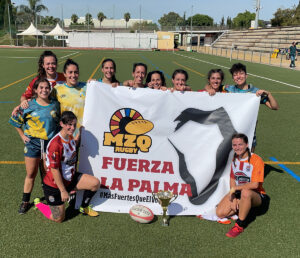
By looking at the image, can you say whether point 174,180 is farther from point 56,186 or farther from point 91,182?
point 56,186

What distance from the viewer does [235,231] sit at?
11.3 ft

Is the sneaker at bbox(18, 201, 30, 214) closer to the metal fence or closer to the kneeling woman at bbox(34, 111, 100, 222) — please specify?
the kneeling woman at bbox(34, 111, 100, 222)

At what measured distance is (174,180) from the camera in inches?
157

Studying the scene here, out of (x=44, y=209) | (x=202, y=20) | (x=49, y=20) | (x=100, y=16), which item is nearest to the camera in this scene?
(x=44, y=209)

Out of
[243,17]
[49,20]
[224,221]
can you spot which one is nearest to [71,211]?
[224,221]

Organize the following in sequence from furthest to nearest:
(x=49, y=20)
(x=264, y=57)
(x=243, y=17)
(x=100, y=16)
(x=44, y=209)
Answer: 1. (x=100, y=16)
2. (x=49, y=20)
3. (x=243, y=17)
4. (x=264, y=57)
5. (x=44, y=209)

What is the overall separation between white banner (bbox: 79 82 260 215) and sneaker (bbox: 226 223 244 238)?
0.52 meters

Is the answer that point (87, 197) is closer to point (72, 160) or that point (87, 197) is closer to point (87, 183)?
point (87, 183)

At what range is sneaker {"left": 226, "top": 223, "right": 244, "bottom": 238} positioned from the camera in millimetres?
3429

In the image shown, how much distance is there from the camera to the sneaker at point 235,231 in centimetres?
343

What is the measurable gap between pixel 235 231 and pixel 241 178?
66 centimetres

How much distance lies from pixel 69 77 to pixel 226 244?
292 cm

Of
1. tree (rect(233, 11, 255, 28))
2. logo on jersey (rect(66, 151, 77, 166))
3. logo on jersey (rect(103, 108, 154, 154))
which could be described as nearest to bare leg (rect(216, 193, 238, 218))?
logo on jersey (rect(103, 108, 154, 154))

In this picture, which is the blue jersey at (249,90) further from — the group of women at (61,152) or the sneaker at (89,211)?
the sneaker at (89,211)
